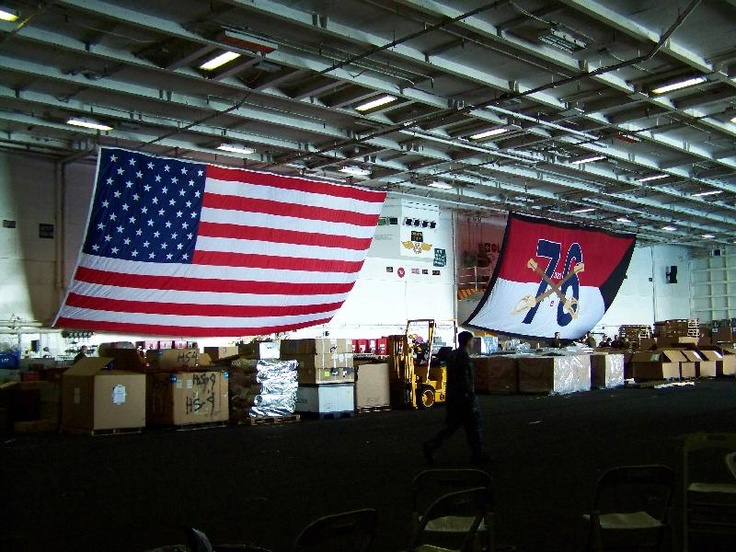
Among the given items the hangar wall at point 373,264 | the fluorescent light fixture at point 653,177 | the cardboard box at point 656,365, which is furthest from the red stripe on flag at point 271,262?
the cardboard box at point 656,365

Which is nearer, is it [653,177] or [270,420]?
[270,420]

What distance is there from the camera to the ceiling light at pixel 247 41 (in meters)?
10.0

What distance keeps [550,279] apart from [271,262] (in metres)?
10.3

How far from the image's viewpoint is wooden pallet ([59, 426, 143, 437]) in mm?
11875

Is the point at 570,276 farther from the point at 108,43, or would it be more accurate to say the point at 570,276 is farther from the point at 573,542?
the point at 573,542

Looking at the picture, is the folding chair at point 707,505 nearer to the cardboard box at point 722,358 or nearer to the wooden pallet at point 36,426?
the wooden pallet at point 36,426

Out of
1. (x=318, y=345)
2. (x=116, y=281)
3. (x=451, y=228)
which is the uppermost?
(x=451, y=228)

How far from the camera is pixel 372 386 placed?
15.6 metres

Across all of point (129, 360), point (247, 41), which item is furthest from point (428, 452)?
point (129, 360)

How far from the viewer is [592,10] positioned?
382 inches

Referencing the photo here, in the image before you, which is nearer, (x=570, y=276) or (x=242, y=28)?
(x=242, y=28)

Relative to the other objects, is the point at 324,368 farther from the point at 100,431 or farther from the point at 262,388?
the point at 100,431

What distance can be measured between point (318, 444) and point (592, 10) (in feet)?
21.9

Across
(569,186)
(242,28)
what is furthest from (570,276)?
(242,28)
